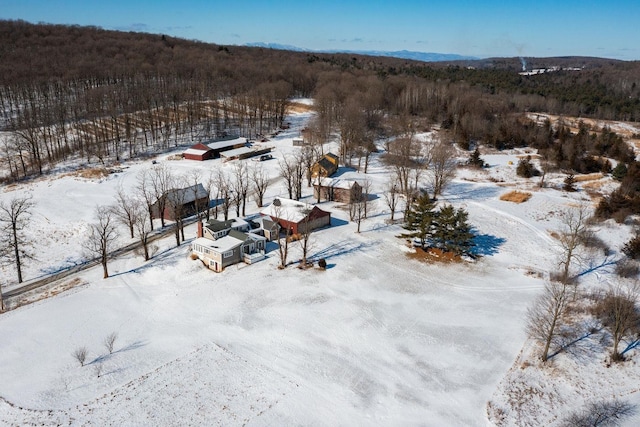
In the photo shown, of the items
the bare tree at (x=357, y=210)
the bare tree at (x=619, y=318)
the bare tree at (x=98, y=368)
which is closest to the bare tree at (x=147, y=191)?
the bare tree at (x=357, y=210)

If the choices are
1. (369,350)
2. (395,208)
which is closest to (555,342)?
(369,350)

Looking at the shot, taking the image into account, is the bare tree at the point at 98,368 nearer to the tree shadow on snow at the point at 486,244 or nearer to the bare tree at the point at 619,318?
the bare tree at the point at 619,318

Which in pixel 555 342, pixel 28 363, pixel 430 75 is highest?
pixel 430 75

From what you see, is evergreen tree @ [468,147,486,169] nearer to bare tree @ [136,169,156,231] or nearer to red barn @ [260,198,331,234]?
red barn @ [260,198,331,234]

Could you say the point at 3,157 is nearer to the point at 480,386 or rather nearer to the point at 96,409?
the point at 96,409

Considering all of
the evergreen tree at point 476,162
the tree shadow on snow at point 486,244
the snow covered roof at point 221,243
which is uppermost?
the evergreen tree at point 476,162

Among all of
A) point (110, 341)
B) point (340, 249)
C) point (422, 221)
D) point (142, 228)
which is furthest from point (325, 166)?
point (110, 341)
